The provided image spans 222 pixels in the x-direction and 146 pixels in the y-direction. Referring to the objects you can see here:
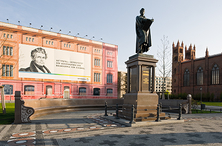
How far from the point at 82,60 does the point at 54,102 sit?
1051 inches

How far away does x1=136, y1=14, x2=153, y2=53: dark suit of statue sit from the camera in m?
10.8

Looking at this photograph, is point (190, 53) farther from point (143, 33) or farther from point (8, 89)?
point (143, 33)

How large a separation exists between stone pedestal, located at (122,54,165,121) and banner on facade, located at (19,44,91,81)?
2970cm

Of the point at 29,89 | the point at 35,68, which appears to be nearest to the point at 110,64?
the point at 35,68

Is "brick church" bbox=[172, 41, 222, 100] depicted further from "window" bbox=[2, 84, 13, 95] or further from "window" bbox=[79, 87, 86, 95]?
"window" bbox=[2, 84, 13, 95]

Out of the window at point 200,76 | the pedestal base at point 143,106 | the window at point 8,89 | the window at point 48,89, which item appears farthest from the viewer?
the window at point 200,76

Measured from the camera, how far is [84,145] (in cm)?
522

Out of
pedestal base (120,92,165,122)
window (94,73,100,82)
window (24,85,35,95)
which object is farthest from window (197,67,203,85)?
pedestal base (120,92,165,122)

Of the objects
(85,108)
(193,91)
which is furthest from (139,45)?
(193,91)

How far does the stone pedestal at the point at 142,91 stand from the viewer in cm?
955

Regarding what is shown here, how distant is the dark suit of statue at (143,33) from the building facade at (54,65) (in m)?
26.9

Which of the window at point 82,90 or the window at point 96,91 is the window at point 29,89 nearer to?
the window at point 82,90

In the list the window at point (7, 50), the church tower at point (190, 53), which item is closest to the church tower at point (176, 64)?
the church tower at point (190, 53)

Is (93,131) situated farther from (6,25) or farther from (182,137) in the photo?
(6,25)
